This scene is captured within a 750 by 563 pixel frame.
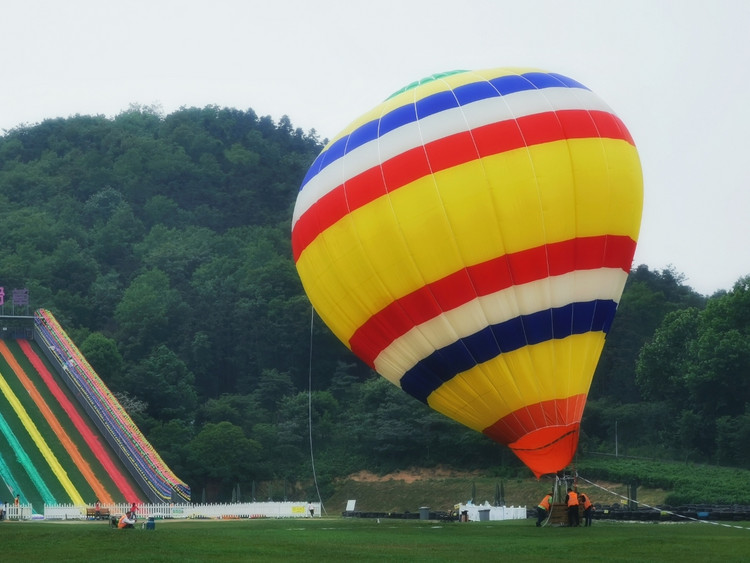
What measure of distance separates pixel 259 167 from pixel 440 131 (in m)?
105

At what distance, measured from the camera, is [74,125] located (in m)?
143

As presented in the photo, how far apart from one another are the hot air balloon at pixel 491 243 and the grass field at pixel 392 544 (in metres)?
2.72

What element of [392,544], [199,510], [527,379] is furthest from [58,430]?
[392,544]

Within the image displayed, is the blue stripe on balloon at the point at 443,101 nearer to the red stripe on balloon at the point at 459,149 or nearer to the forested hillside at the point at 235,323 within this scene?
the red stripe on balloon at the point at 459,149

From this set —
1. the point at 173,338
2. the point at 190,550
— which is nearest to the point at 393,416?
the point at 173,338

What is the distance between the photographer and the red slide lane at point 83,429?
49.6 meters

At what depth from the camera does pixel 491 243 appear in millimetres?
28250

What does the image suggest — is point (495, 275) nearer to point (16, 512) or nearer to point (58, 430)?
point (16, 512)

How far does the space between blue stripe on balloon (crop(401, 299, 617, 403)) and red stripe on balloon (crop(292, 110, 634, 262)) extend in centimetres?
A: 350

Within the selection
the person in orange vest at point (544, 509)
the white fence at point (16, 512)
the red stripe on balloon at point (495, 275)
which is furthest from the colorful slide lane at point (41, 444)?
the red stripe on balloon at point (495, 275)

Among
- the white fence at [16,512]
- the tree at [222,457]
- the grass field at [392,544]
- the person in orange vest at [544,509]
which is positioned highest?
the tree at [222,457]

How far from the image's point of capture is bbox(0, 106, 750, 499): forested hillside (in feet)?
221

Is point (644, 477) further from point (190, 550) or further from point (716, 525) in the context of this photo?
point (190, 550)

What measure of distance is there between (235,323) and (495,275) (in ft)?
216
